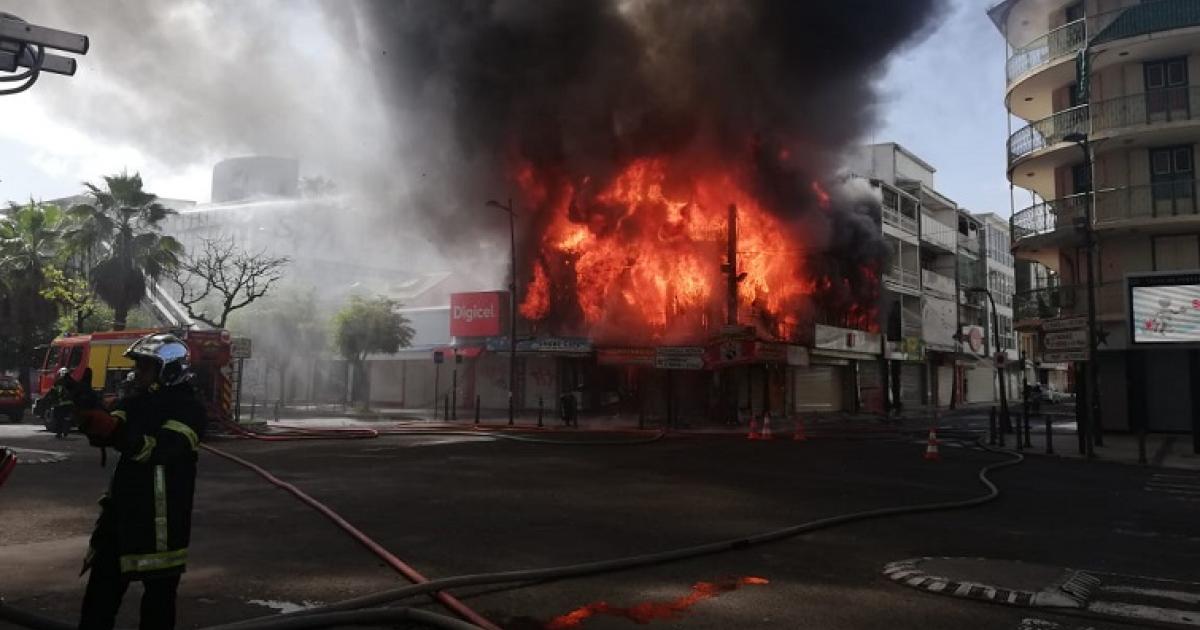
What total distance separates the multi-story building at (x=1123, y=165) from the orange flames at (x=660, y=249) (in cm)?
919

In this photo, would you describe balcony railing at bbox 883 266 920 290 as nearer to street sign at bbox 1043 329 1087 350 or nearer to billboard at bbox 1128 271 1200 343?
billboard at bbox 1128 271 1200 343

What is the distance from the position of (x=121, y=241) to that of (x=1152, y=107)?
3623 centimetres

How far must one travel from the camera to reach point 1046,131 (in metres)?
27.1

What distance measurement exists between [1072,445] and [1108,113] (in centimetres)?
1189

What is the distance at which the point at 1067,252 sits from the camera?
27.2 meters

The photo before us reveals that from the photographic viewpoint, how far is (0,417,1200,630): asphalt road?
5086 millimetres

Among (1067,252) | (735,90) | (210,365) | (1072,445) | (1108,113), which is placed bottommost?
(1072,445)

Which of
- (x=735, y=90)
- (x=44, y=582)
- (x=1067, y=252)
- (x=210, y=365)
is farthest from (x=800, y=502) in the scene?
(x=1067, y=252)

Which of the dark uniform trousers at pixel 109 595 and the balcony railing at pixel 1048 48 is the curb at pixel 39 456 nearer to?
the dark uniform trousers at pixel 109 595

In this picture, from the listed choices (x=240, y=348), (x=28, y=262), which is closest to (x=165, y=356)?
(x=240, y=348)

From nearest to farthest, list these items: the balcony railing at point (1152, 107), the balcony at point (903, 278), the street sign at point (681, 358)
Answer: the balcony railing at point (1152, 107) < the street sign at point (681, 358) < the balcony at point (903, 278)

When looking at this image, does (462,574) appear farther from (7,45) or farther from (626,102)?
(626,102)

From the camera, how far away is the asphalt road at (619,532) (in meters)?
5.09

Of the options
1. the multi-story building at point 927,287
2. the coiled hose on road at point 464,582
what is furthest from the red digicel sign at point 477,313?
the coiled hose on road at point 464,582
